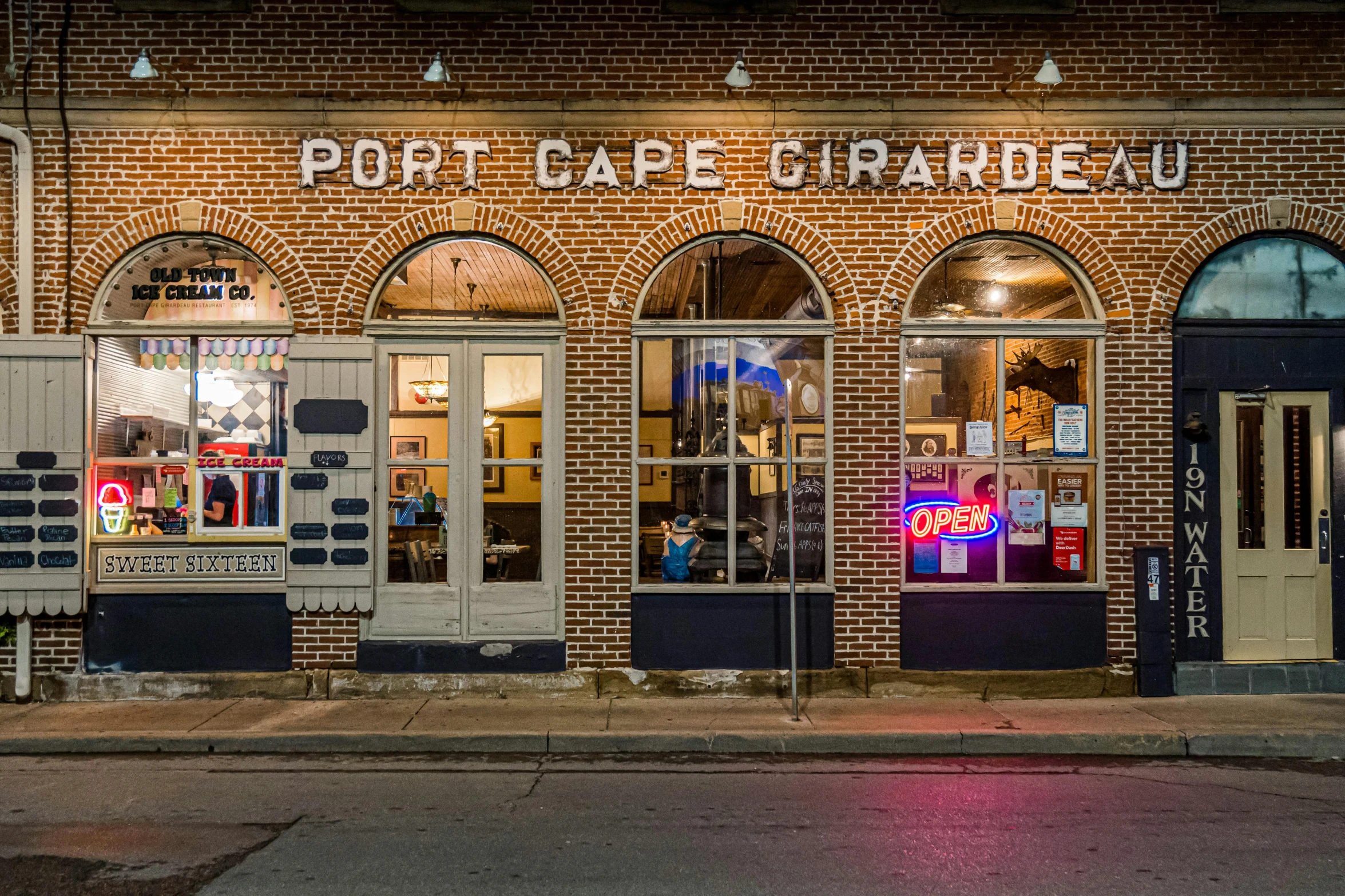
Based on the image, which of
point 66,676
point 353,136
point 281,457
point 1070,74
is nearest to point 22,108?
point 353,136

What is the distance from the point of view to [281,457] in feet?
30.8

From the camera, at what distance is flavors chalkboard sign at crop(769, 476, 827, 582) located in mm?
9414

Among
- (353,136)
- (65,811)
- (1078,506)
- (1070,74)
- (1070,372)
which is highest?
(1070,74)

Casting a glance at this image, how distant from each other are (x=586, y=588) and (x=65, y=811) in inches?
170

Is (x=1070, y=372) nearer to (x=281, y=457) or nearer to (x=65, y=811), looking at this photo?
(x=281, y=457)

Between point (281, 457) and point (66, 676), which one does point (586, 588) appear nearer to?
point (281, 457)

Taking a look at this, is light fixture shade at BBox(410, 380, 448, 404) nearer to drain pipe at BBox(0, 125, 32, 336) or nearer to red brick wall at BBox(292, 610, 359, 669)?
red brick wall at BBox(292, 610, 359, 669)

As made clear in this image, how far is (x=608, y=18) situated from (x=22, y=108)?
5.20m

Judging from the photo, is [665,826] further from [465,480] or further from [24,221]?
[24,221]

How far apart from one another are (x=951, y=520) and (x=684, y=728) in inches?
127

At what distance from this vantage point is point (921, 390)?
947 centimetres

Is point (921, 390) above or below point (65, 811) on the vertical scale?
above

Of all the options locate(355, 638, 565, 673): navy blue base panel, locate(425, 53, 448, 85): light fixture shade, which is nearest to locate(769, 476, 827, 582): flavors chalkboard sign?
locate(355, 638, 565, 673): navy blue base panel

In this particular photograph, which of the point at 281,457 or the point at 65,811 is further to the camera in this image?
the point at 281,457
